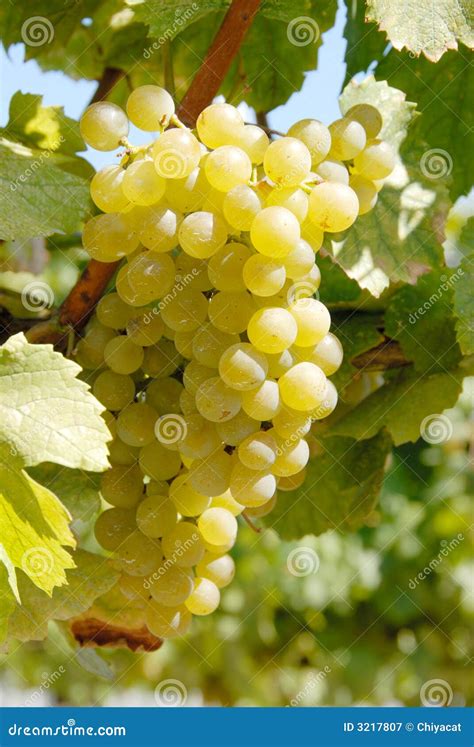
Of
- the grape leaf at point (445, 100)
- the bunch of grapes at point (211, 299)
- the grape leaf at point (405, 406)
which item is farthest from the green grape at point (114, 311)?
the grape leaf at point (445, 100)

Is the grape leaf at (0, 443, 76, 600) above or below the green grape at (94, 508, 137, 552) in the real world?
above

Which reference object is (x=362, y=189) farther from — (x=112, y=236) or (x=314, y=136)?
(x=112, y=236)

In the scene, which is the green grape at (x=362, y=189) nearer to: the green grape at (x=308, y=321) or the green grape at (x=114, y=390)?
the green grape at (x=308, y=321)

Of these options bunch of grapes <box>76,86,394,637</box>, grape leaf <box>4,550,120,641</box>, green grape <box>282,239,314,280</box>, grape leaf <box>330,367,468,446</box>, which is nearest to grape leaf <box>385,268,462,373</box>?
grape leaf <box>330,367,468,446</box>

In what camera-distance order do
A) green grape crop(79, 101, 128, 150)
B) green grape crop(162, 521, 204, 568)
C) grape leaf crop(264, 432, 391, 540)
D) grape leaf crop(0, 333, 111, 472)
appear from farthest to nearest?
grape leaf crop(264, 432, 391, 540), green grape crop(162, 521, 204, 568), green grape crop(79, 101, 128, 150), grape leaf crop(0, 333, 111, 472)

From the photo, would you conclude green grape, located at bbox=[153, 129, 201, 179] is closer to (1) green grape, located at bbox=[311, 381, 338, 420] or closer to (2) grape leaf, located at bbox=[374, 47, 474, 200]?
(1) green grape, located at bbox=[311, 381, 338, 420]

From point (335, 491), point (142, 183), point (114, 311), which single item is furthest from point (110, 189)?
point (335, 491)

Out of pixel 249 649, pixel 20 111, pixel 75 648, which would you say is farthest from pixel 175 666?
pixel 20 111
